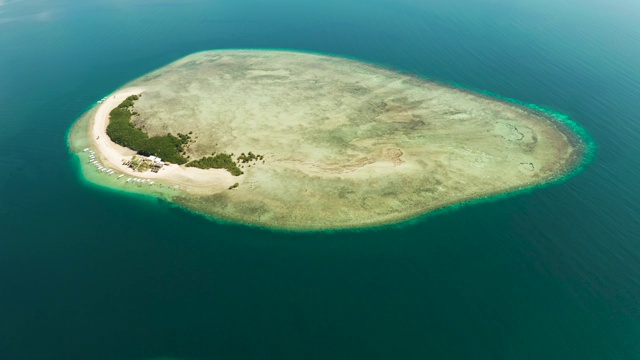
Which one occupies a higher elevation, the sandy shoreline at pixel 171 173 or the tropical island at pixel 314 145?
the tropical island at pixel 314 145

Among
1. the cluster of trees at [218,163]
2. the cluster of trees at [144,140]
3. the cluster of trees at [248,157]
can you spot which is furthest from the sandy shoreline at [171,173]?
the cluster of trees at [248,157]

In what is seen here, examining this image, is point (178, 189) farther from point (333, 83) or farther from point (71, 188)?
point (333, 83)

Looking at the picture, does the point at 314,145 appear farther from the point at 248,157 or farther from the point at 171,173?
the point at 171,173

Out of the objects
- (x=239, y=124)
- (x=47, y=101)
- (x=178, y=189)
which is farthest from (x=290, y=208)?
(x=47, y=101)

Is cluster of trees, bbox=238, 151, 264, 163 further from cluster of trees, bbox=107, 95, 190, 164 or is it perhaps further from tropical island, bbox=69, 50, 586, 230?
cluster of trees, bbox=107, 95, 190, 164

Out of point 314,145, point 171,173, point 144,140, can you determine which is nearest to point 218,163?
point 171,173

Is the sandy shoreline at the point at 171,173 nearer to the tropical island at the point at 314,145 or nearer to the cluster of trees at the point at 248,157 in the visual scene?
the tropical island at the point at 314,145

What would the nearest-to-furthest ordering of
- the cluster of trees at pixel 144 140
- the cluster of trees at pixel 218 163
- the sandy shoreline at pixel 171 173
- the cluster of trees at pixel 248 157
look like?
the sandy shoreline at pixel 171 173, the cluster of trees at pixel 218 163, the cluster of trees at pixel 248 157, the cluster of trees at pixel 144 140
